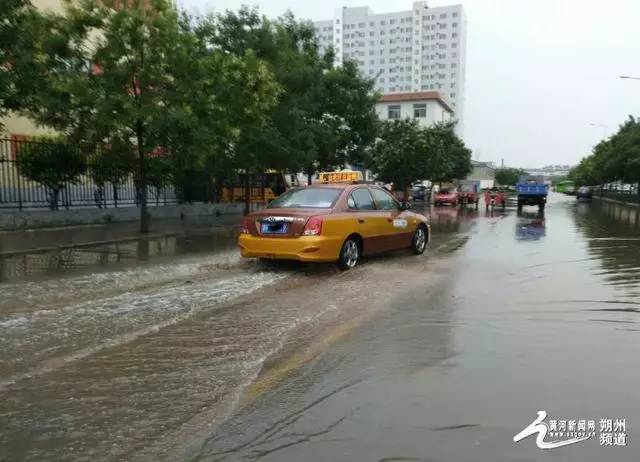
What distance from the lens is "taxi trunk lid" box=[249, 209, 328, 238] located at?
29.5 ft

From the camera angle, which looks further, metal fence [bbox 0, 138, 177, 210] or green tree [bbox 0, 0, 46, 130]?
metal fence [bbox 0, 138, 177, 210]

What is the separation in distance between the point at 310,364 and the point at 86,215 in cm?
1480

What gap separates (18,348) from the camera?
5.04 metres

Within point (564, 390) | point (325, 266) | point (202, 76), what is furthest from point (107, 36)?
point (564, 390)

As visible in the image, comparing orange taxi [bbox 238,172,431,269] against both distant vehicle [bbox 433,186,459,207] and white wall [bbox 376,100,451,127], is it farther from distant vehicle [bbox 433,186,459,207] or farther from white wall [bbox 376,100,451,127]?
white wall [bbox 376,100,451,127]

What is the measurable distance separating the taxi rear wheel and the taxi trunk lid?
79cm

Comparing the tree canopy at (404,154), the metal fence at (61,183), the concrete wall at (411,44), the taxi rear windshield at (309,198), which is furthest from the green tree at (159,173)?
the concrete wall at (411,44)

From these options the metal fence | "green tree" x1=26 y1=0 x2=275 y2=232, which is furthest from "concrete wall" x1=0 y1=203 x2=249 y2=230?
"green tree" x1=26 y1=0 x2=275 y2=232

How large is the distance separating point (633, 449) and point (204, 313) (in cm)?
447

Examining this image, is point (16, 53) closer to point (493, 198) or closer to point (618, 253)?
point (618, 253)

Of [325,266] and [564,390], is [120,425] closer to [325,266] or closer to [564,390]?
[564,390]

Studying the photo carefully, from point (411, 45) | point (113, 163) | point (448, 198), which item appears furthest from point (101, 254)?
point (411, 45)

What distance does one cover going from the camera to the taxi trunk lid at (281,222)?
29.5 feet

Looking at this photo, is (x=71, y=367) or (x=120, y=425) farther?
(x=71, y=367)
